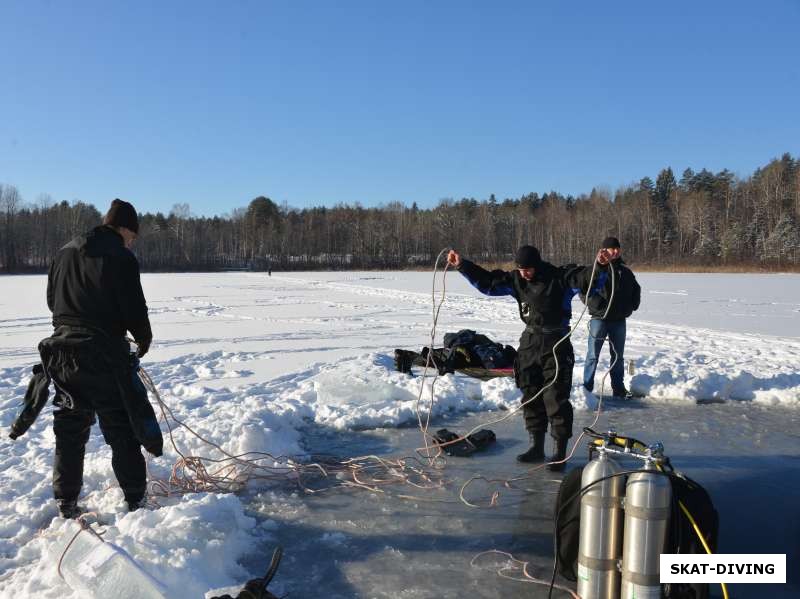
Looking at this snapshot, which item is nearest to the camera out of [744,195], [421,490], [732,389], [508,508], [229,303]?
[508,508]

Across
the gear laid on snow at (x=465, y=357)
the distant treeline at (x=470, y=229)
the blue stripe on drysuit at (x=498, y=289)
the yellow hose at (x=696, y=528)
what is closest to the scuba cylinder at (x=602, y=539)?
the yellow hose at (x=696, y=528)

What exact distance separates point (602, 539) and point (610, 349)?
4.40m

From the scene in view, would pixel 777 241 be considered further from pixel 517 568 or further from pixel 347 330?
pixel 517 568

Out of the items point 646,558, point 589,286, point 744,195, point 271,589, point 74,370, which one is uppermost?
point 744,195

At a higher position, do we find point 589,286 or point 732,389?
point 589,286

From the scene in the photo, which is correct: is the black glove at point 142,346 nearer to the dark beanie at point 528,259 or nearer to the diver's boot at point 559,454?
the dark beanie at point 528,259

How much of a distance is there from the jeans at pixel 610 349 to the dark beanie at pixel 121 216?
497 cm

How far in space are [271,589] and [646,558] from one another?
1716 mm

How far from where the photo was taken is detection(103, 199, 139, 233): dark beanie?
346 cm

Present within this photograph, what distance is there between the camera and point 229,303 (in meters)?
20.3

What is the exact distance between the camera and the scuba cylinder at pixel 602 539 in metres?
2.44

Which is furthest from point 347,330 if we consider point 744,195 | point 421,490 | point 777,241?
point 744,195

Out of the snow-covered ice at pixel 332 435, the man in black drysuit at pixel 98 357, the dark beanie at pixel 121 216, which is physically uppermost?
the dark beanie at pixel 121 216

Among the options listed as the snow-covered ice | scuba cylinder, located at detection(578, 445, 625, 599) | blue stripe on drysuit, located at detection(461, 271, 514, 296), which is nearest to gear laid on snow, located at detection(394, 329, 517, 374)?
the snow-covered ice
